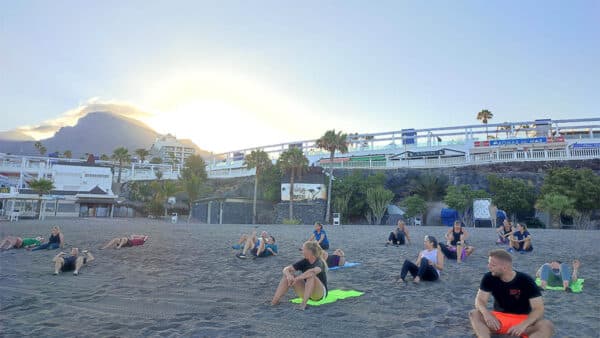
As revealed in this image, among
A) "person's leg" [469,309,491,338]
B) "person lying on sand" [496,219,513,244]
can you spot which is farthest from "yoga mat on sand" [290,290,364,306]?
"person lying on sand" [496,219,513,244]

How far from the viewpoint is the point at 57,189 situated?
52.3 metres

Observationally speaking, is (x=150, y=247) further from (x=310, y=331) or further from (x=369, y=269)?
(x=310, y=331)

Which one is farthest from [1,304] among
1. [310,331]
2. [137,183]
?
[137,183]

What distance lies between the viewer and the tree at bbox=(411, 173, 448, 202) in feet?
115

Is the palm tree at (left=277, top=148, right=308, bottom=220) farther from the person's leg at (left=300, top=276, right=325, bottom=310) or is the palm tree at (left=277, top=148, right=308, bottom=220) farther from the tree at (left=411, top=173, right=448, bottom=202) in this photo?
the person's leg at (left=300, top=276, right=325, bottom=310)

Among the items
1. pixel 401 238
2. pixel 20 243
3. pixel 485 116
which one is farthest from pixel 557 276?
pixel 485 116

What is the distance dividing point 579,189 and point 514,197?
13.3 feet

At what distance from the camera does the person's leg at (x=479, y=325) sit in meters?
3.78

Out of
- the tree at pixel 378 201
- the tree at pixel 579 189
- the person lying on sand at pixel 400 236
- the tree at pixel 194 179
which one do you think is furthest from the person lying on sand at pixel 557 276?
the tree at pixel 194 179

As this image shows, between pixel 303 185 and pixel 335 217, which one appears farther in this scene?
pixel 303 185

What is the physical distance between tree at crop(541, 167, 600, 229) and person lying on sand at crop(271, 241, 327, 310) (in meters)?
27.1

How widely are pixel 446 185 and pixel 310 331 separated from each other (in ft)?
112

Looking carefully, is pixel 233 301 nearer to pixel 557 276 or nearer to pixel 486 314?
pixel 486 314

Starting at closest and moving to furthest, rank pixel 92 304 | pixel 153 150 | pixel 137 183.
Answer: pixel 92 304 → pixel 137 183 → pixel 153 150
